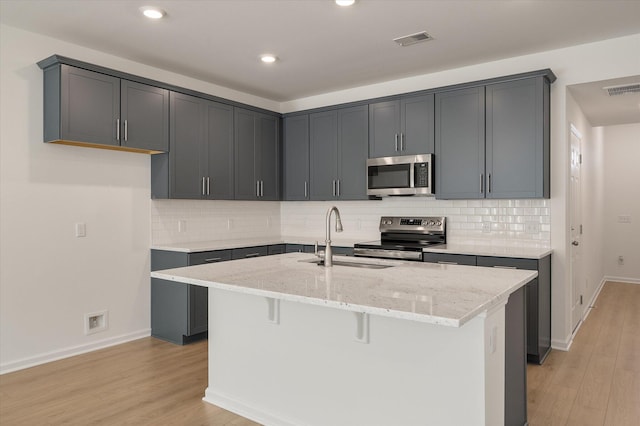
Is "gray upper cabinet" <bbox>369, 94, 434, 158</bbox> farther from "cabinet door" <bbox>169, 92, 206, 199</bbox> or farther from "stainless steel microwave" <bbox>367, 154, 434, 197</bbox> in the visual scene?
A: "cabinet door" <bbox>169, 92, 206, 199</bbox>

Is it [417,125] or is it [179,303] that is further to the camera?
[417,125]

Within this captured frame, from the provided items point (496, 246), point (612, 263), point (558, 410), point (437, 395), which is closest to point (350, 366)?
point (437, 395)

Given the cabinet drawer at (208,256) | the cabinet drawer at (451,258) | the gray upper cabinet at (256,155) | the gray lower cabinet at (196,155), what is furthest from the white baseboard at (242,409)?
the gray upper cabinet at (256,155)

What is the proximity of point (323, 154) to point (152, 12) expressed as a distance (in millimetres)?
2488

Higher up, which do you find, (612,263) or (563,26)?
(563,26)

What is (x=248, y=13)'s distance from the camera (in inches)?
126

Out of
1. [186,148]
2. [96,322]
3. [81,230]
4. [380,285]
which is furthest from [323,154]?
[380,285]

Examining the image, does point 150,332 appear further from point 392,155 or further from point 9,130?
point 392,155

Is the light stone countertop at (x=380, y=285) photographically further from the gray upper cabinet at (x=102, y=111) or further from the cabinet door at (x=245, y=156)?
the cabinet door at (x=245, y=156)

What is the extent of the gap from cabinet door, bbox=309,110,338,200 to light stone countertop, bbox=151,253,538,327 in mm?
2317

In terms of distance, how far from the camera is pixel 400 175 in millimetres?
4590

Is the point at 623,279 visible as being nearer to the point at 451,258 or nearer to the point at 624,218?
the point at 624,218

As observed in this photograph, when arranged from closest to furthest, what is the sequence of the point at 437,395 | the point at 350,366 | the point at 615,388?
the point at 437,395 → the point at 350,366 → the point at 615,388

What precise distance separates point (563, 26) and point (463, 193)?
1.54 metres
